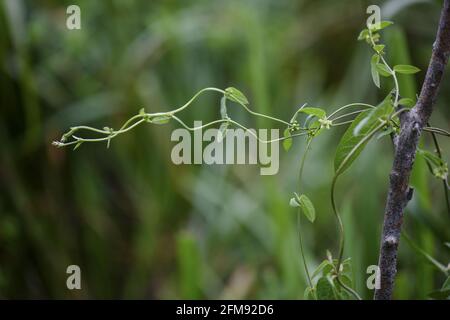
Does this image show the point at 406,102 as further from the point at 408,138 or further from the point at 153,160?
the point at 153,160

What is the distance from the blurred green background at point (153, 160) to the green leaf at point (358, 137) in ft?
1.43

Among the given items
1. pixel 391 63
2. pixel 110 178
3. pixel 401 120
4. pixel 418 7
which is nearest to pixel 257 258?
pixel 110 178

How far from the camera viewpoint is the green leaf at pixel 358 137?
1.01 feet

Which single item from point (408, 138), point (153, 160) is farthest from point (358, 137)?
point (153, 160)

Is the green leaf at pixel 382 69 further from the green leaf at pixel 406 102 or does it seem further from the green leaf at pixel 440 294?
the green leaf at pixel 440 294

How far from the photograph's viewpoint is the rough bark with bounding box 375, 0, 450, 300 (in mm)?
311

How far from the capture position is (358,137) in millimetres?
331

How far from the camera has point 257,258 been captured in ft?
3.20

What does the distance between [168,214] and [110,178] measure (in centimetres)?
13

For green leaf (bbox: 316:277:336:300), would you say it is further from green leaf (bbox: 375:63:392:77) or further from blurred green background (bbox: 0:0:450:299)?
blurred green background (bbox: 0:0:450:299)

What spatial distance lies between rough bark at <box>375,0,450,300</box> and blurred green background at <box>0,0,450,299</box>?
1.42ft

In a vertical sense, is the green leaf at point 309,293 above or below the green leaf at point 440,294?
above

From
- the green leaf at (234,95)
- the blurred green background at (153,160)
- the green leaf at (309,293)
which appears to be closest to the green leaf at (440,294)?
the green leaf at (309,293)

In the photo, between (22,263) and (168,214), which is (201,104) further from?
(22,263)
